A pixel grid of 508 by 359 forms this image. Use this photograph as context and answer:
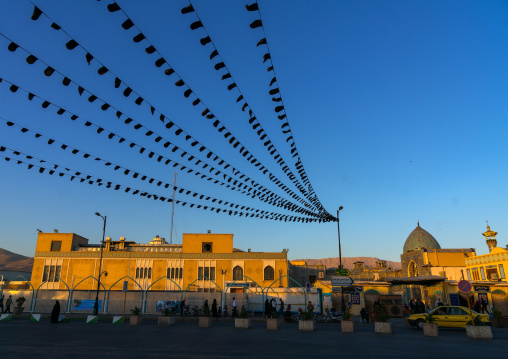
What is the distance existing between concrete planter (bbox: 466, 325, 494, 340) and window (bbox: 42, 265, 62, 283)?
5008 cm

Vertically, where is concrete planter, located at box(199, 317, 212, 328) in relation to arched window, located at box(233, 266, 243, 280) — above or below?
below

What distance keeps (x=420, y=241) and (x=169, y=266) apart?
51945 millimetres

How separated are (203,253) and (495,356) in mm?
40988

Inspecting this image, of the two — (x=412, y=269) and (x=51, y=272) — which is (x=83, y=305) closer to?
(x=51, y=272)

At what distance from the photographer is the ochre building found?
159 feet

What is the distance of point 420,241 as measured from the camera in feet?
243

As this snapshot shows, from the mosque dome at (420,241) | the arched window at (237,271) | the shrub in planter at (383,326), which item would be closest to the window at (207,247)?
the arched window at (237,271)

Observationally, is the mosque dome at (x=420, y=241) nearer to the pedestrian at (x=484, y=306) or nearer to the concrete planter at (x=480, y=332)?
the pedestrian at (x=484, y=306)

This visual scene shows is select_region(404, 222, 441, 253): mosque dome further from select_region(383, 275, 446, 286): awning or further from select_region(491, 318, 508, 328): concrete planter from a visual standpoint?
select_region(491, 318, 508, 328): concrete planter

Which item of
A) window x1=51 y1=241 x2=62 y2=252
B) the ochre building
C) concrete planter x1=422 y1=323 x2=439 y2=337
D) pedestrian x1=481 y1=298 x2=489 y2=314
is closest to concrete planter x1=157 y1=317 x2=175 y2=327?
concrete planter x1=422 y1=323 x2=439 y2=337

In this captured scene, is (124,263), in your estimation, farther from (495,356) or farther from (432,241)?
(432,241)

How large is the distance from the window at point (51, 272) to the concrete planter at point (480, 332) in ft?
164

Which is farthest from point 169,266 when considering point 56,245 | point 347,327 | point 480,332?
point 480,332

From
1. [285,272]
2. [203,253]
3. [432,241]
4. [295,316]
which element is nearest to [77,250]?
[203,253]
